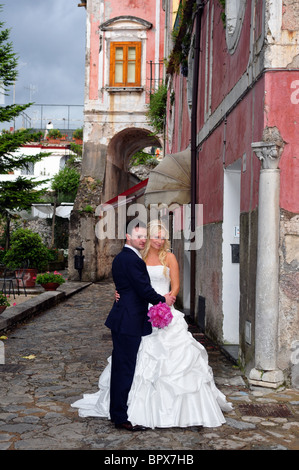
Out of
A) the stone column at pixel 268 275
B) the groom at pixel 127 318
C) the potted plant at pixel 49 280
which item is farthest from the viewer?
the potted plant at pixel 49 280

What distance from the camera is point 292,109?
A: 20.1ft

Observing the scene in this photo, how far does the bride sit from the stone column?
3.08 feet

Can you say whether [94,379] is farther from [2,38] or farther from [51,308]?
[2,38]

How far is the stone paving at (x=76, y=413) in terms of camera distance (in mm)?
4316

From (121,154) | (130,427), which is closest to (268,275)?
(130,427)

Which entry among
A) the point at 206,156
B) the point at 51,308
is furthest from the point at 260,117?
the point at 51,308

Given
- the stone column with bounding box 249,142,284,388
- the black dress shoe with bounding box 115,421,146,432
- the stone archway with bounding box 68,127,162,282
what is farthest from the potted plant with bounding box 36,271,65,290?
the black dress shoe with bounding box 115,421,146,432

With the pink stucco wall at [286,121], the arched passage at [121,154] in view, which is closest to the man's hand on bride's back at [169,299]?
the pink stucco wall at [286,121]

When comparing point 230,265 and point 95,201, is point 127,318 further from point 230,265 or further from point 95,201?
point 95,201

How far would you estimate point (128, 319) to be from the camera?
4867 millimetres

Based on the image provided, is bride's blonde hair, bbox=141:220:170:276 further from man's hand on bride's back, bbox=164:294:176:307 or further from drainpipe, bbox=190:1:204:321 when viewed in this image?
drainpipe, bbox=190:1:204:321

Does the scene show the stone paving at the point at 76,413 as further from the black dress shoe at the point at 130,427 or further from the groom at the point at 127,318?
the groom at the point at 127,318

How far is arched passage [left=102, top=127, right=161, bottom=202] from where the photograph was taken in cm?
2216

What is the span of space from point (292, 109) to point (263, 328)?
94.2 inches
